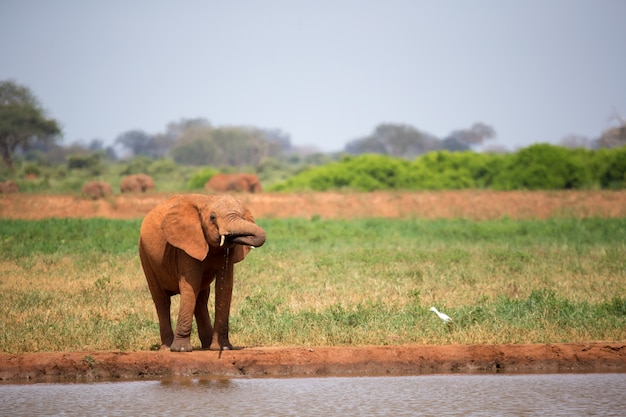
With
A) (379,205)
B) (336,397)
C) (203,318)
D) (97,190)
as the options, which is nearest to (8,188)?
(97,190)

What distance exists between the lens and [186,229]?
10695 millimetres

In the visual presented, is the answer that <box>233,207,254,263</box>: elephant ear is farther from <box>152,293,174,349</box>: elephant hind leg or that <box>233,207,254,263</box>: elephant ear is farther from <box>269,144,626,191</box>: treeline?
<box>269,144,626,191</box>: treeline

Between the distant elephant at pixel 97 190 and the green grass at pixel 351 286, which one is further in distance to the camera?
the distant elephant at pixel 97 190

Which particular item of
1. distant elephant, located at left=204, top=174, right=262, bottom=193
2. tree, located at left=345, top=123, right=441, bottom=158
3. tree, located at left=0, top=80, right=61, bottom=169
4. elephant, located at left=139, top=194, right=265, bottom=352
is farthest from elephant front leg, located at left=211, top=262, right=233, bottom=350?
tree, located at left=345, top=123, right=441, bottom=158

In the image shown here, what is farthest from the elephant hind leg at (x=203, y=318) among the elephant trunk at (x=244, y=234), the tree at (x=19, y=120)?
the tree at (x=19, y=120)

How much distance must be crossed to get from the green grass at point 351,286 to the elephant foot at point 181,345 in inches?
30.5

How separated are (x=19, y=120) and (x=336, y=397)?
56.8 m

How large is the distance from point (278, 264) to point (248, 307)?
5.58 metres

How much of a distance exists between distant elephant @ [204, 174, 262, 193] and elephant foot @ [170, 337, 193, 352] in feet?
113

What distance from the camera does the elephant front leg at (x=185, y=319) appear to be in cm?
1066

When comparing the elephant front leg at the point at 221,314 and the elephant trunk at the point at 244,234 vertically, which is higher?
the elephant trunk at the point at 244,234

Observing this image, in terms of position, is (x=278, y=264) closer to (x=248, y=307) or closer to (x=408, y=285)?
(x=408, y=285)

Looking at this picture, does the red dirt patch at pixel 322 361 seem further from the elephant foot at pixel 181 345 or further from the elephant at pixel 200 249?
the elephant at pixel 200 249

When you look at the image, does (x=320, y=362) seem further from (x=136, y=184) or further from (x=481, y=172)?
(x=481, y=172)
